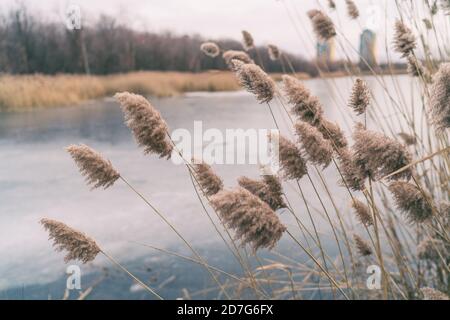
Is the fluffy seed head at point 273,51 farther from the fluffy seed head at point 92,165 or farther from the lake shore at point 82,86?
the fluffy seed head at point 92,165

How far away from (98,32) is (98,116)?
34 centimetres

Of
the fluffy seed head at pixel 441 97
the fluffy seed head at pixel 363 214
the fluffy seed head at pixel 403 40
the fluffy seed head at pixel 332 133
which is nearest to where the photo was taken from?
the fluffy seed head at pixel 441 97

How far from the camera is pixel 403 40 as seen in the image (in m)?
1.12

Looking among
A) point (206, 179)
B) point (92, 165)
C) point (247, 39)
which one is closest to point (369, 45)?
point (247, 39)

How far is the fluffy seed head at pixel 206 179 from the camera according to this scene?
2.93ft

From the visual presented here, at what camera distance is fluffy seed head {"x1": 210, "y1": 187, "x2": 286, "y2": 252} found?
0.66m

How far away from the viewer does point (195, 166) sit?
0.90 meters

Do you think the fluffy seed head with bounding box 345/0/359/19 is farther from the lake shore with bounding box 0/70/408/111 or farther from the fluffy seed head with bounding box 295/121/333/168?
the fluffy seed head with bounding box 295/121/333/168

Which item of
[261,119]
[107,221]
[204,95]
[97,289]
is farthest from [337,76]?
[97,289]

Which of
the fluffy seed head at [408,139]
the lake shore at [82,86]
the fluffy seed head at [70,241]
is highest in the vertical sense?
the lake shore at [82,86]

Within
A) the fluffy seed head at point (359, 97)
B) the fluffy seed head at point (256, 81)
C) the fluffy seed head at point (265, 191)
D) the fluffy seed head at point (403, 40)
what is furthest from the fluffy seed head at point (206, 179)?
the fluffy seed head at point (403, 40)

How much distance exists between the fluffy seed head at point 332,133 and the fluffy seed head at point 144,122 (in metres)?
0.28

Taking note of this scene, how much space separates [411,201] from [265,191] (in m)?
0.24

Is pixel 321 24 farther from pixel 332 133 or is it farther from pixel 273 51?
pixel 332 133
